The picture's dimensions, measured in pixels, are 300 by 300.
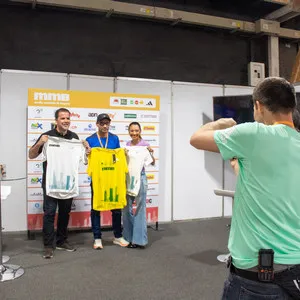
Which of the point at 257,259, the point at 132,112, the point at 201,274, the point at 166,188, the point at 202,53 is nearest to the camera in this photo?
the point at 257,259

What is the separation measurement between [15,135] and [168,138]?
2.25 meters

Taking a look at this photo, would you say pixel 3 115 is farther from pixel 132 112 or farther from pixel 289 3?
pixel 289 3

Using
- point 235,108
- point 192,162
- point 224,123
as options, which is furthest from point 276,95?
point 192,162

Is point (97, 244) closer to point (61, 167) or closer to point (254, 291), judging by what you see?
point (61, 167)

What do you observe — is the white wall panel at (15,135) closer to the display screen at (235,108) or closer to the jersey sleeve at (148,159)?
the jersey sleeve at (148,159)

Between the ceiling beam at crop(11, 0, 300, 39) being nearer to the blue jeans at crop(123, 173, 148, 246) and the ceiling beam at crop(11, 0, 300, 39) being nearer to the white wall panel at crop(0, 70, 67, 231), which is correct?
the white wall panel at crop(0, 70, 67, 231)

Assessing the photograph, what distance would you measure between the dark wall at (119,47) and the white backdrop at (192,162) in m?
0.61

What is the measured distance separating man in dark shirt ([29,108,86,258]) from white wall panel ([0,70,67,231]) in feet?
3.14

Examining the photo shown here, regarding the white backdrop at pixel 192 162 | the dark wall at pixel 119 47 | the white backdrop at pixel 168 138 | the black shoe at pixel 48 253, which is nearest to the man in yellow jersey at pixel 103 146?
the black shoe at pixel 48 253

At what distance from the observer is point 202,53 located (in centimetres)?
621

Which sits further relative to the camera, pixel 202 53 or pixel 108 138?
pixel 202 53

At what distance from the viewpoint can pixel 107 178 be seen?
402cm

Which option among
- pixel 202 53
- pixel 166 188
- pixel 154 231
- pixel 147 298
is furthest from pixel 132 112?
pixel 147 298

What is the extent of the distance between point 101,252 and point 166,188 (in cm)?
176
